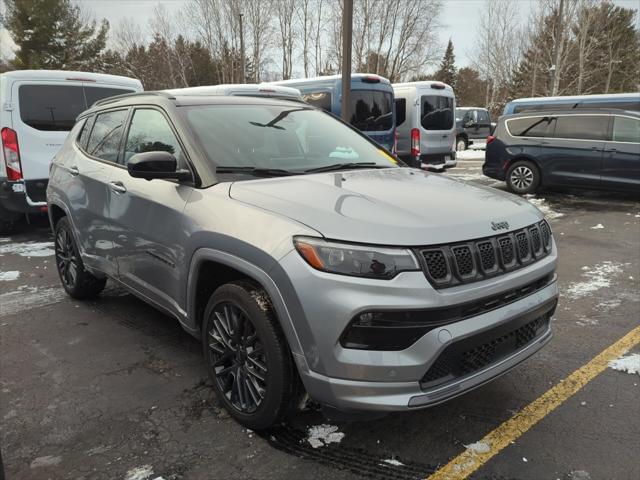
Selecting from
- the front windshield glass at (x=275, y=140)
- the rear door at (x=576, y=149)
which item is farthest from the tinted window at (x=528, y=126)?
the front windshield glass at (x=275, y=140)

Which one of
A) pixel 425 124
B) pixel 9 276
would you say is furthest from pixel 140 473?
pixel 425 124

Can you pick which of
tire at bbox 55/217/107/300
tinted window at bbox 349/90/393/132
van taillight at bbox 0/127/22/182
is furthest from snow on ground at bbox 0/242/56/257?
tinted window at bbox 349/90/393/132

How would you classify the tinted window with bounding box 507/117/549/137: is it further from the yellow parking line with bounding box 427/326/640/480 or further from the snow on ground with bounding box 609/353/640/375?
the snow on ground with bounding box 609/353/640/375

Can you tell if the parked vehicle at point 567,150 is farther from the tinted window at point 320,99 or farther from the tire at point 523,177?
the tinted window at point 320,99

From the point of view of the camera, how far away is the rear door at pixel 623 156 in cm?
930

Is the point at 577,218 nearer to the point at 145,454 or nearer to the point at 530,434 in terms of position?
the point at 530,434

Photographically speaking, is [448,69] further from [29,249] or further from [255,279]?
[255,279]

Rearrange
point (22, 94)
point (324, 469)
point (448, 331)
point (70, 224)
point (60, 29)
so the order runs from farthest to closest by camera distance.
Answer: point (60, 29), point (22, 94), point (70, 224), point (324, 469), point (448, 331)

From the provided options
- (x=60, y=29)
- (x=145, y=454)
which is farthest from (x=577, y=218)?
(x=60, y=29)

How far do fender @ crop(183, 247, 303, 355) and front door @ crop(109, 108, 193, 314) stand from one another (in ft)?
0.41

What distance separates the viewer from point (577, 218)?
8.64m

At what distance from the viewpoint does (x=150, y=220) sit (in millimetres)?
3156

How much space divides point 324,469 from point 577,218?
7.86 metres

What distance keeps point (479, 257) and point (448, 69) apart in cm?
6315
